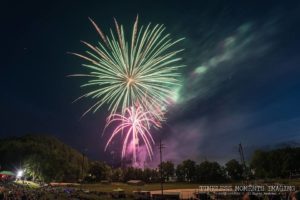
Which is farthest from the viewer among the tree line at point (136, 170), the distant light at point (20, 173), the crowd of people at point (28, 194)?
the tree line at point (136, 170)

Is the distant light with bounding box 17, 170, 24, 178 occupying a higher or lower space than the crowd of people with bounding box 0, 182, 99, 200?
higher

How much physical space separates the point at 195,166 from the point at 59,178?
8217cm

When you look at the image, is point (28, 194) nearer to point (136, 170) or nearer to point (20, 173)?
point (20, 173)

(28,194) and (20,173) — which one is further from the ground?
(20,173)

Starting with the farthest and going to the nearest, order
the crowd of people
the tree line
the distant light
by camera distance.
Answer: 1. the tree line
2. the distant light
3. the crowd of people

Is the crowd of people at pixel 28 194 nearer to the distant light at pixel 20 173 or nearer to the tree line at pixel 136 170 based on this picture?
the tree line at pixel 136 170

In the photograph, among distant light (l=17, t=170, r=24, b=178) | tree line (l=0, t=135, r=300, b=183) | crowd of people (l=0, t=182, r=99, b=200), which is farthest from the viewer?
tree line (l=0, t=135, r=300, b=183)

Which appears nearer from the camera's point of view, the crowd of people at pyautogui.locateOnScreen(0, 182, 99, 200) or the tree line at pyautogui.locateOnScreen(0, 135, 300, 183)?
the crowd of people at pyautogui.locateOnScreen(0, 182, 99, 200)

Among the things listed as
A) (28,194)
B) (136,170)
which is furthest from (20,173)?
(28,194)

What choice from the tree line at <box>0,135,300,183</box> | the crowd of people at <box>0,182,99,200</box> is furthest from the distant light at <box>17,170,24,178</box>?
the crowd of people at <box>0,182,99,200</box>

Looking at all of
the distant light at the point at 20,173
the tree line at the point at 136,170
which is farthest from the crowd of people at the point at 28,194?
the distant light at the point at 20,173

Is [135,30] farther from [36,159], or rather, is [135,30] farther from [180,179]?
[180,179]

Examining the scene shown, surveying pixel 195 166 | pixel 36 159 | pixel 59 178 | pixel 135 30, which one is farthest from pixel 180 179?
pixel 135 30

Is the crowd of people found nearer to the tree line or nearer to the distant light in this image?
the tree line
